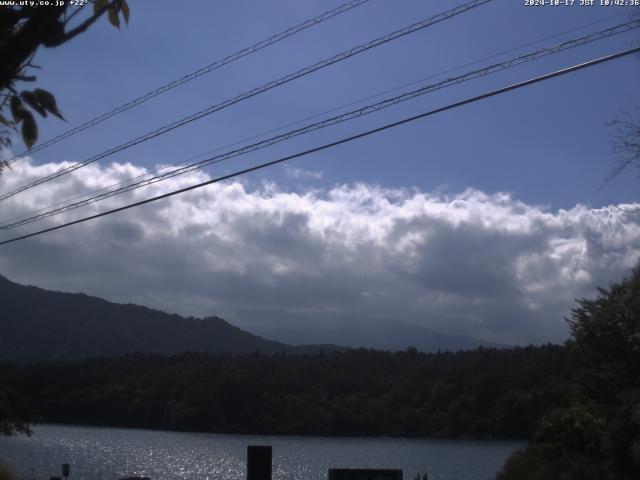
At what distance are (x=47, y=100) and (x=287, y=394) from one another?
105 m

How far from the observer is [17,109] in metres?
4.24

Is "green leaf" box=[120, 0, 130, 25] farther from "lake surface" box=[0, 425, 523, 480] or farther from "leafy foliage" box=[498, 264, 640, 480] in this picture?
"lake surface" box=[0, 425, 523, 480]

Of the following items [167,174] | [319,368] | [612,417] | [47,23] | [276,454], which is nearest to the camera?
[47,23]

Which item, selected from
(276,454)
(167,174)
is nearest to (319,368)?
(276,454)

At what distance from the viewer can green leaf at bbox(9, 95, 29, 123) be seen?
13.9ft

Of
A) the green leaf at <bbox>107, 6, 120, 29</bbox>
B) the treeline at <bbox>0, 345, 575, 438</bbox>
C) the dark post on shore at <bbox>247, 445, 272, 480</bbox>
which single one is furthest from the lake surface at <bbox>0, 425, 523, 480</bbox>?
the green leaf at <bbox>107, 6, 120, 29</bbox>

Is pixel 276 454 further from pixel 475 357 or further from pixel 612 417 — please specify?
pixel 612 417

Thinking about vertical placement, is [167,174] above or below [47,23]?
above

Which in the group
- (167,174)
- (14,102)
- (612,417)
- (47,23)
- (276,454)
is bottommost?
(276,454)

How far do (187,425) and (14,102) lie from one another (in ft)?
344

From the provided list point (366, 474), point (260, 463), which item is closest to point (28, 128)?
point (260, 463)

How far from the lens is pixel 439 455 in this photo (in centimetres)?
7250

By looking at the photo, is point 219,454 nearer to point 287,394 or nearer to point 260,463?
point 287,394

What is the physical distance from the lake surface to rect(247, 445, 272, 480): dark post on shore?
146 ft
